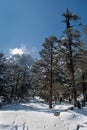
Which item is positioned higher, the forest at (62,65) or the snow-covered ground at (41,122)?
the forest at (62,65)

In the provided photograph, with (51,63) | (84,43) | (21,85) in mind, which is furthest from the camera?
(21,85)

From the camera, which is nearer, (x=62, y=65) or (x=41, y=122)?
(x=41, y=122)

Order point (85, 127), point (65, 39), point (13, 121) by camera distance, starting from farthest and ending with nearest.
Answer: point (65, 39)
point (13, 121)
point (85, 127)

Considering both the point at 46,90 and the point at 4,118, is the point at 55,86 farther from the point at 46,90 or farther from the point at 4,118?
the point at 4,118

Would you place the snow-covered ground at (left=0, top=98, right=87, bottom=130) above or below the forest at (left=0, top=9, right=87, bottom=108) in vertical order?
below

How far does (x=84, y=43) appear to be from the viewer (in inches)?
764

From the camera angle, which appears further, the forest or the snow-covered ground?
the forest

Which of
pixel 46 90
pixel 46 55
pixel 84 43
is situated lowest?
pixel 46 90

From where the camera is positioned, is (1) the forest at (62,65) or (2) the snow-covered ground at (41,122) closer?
(2) the snow-covered ground at (41,122)

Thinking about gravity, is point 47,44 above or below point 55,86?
above

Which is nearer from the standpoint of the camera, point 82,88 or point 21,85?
point 82,88

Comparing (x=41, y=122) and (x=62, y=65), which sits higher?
(x=62, y=65)

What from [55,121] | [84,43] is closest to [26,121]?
[55,121]

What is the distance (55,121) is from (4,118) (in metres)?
3.96
